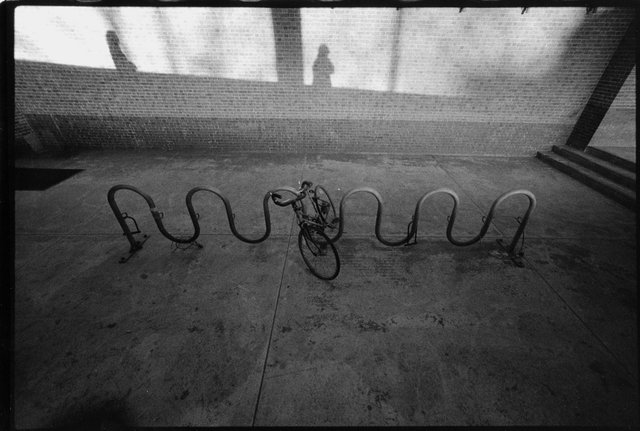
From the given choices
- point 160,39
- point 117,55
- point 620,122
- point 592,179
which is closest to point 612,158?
point 592,179

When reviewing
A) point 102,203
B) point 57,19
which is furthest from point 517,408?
point 57,19

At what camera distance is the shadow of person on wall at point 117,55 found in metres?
6.04

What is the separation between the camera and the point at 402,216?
4508mm

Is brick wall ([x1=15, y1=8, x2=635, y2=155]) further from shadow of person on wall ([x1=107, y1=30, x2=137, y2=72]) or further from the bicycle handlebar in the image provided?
the bicycle handlebar

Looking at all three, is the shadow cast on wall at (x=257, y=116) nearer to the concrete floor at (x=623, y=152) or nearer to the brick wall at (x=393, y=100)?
the brick wall at (x=393, y=100)

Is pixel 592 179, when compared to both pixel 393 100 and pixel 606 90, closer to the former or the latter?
pixel 606 90

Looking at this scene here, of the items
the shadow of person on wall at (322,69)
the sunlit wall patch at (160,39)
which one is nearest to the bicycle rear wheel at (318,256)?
the shadow of person on wall at (322,69)

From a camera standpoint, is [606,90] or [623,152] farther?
[606,90]

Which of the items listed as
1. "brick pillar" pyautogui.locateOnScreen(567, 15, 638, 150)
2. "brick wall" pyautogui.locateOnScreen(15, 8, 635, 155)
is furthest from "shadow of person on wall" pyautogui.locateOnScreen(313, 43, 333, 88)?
"brick pillar" pyautogui.locateOnScreen(567, 15, 638, 150)

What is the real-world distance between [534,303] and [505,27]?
5.83m

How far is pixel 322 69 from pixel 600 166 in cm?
609

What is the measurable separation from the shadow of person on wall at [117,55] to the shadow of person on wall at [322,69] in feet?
13.8

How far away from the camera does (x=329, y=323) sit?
281cm

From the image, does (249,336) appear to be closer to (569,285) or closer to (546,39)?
(569,285)
